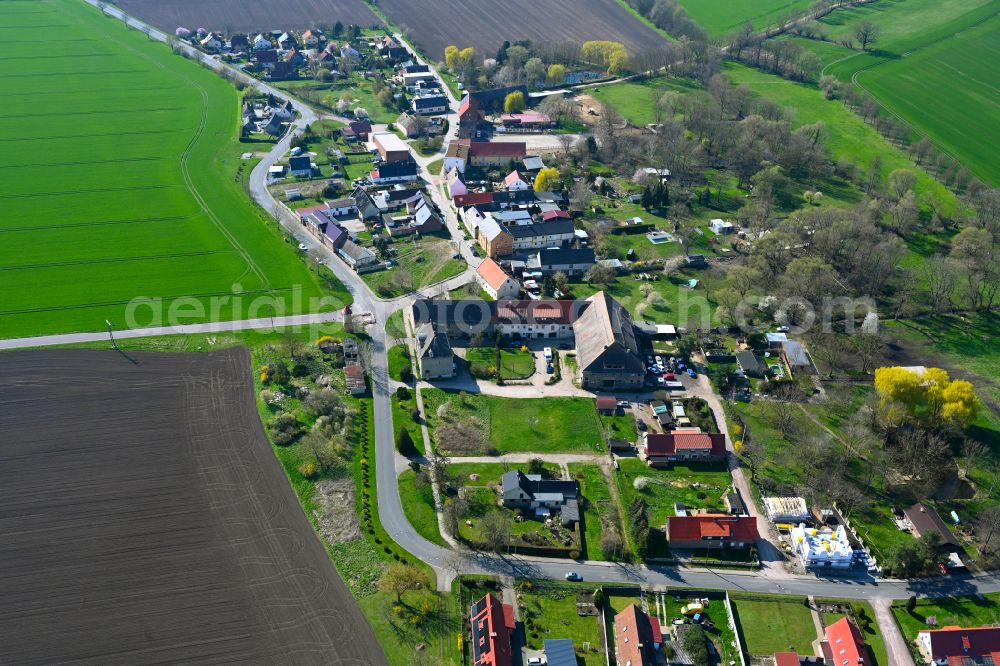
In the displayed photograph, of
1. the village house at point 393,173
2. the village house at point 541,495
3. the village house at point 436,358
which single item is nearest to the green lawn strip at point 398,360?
the village house at point 436,358

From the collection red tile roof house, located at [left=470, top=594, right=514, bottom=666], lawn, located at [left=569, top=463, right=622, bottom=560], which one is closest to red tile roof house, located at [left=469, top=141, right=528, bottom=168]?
lawn, located at [left=569, top=463, right=622, bottom=560]

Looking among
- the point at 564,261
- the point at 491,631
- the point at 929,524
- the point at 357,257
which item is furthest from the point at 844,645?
the point at 357,257

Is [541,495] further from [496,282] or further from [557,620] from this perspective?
[496,282]

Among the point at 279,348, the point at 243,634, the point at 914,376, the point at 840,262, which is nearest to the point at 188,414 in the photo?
the point at 279,348

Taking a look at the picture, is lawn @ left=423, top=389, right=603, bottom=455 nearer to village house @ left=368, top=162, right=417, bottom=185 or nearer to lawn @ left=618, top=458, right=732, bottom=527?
lawn @ left=618, top=458, right=732, bottom=527

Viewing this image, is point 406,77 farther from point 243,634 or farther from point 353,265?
point 243,634

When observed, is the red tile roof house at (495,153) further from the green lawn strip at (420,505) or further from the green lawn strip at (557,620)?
the green lawn strip at (557,620)
